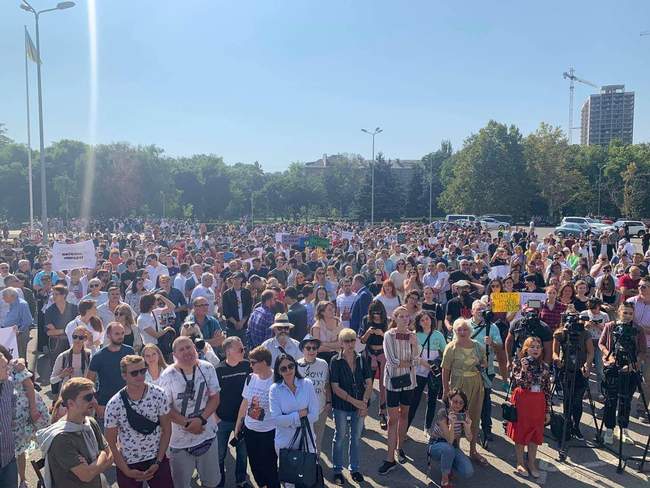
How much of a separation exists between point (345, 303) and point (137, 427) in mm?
4975

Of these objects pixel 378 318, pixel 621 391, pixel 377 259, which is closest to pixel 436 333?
pixel 378 318

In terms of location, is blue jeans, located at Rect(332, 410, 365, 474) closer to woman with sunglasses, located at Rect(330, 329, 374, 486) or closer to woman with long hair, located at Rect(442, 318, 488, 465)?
woman with sunglasses, located at Rect(330, 329, 374, 486)

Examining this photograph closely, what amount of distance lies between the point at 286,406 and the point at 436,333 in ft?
8.97

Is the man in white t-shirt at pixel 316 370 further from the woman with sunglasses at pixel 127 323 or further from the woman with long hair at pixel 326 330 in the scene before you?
the woman with sunglasses at pixel 127 323

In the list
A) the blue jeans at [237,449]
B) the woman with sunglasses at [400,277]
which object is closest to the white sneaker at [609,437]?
the blue jeans at [237,449]

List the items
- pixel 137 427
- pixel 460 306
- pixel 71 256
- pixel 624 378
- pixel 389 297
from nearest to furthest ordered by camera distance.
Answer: pixel 137 427, pixel 624 378, pixel 460 306, pixel 389 297, pixel 71 256

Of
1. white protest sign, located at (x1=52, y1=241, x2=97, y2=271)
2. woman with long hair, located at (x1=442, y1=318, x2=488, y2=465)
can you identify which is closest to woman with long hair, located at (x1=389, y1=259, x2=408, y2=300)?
woman with long hair, located at (x1=442, y1=318, x2=488, y2=465)

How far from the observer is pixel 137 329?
727cm

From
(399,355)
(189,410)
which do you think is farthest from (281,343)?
(189,410)

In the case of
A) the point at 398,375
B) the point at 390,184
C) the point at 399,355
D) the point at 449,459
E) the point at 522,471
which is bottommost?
the point at 522,471

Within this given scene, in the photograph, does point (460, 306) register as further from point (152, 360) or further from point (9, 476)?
point (9, 476)

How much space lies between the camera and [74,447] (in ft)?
12.8

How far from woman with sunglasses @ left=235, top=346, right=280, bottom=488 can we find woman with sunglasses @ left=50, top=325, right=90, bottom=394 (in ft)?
7.01

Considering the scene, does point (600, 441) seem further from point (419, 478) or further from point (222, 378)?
point (222, 378)
